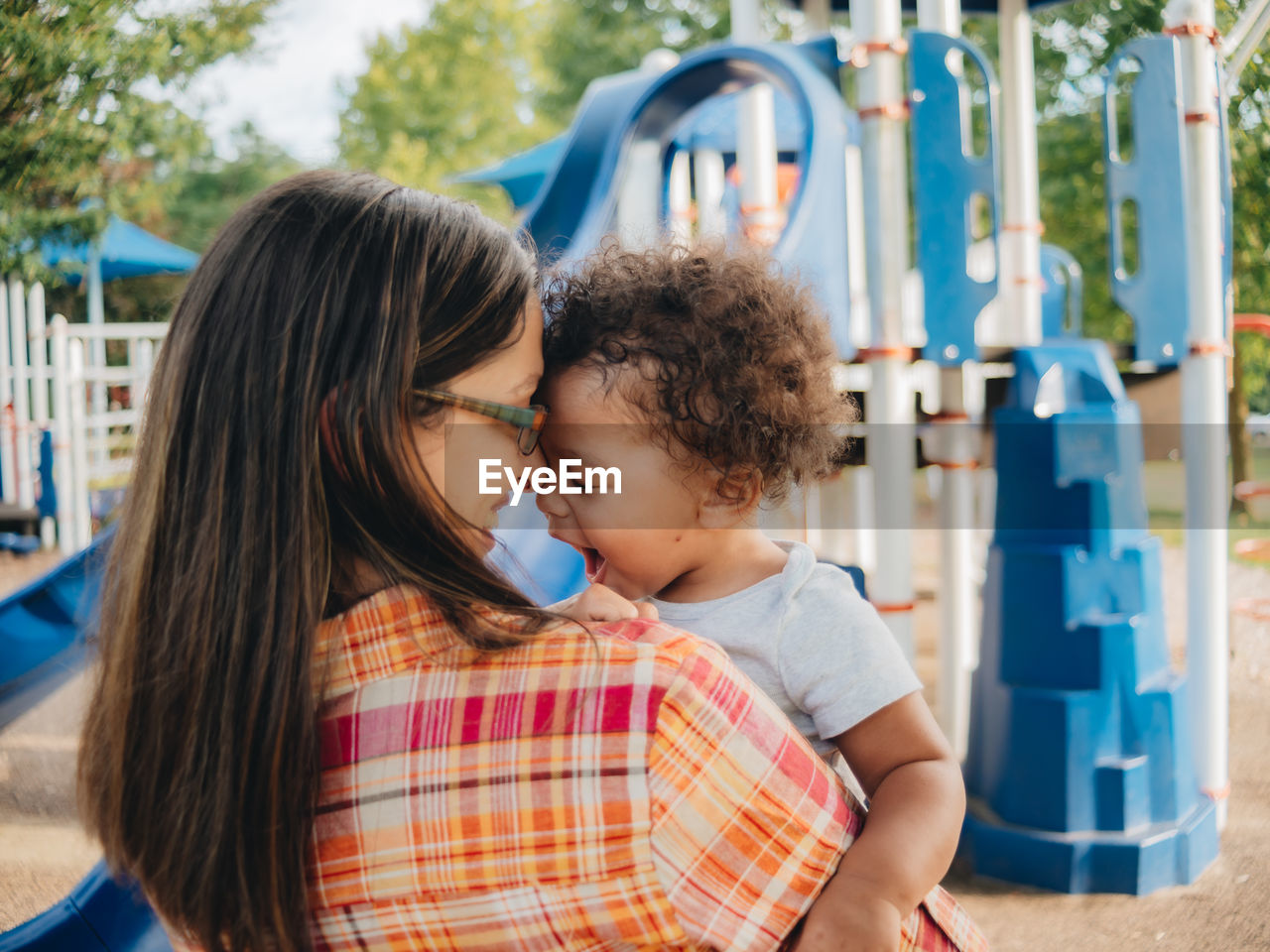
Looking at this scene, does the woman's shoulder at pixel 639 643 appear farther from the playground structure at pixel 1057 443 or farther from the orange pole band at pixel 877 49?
the orange pole band at pixel 877 49

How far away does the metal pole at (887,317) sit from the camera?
9.29 feet

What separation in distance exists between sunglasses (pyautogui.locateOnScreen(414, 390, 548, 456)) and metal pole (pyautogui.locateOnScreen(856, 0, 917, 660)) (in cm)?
188

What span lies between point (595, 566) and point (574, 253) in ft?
6.94

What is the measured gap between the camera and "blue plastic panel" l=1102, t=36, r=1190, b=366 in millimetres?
2691

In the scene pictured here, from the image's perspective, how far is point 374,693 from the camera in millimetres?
834

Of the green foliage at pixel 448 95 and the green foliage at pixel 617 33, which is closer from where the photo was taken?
the green foliage at pixel 617 33

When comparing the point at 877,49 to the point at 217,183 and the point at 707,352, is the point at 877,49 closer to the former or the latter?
the point at 707,352

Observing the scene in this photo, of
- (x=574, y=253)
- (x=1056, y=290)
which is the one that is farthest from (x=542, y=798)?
(x=1056, y=290)

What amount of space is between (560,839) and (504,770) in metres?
0.07

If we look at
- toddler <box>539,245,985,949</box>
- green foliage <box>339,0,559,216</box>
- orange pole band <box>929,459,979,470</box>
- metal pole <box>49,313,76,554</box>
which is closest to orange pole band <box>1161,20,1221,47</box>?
orange pole band <box>929,459,979,470</box>

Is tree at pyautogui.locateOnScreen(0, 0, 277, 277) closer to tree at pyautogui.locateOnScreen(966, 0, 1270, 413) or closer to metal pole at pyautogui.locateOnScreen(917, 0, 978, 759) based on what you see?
tree at pyautogui.locateOnScreen(966, 0, 1270, 413)

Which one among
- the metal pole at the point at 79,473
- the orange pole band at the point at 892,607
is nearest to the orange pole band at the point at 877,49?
the orange pole band at the point at 892,607

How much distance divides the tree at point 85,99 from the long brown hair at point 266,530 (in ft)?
3.52

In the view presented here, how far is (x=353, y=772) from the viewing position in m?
0.83
